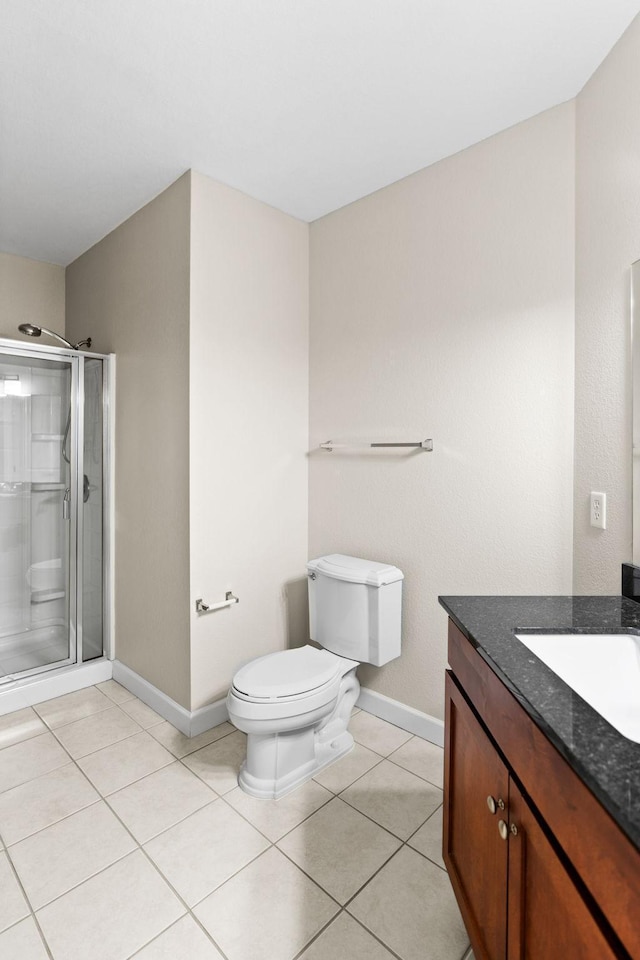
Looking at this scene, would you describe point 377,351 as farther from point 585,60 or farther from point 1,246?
point 1,246

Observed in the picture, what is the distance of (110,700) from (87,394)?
163 cm

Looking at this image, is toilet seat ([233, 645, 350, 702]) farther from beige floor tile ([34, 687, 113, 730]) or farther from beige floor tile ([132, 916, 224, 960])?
beige floor tile ([34, 687, 113, 730])

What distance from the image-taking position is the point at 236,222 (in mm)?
2352

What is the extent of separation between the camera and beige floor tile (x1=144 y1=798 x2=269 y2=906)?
1477mm

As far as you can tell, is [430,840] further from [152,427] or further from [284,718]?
[152,427]

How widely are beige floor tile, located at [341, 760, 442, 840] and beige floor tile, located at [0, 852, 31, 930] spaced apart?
1014 millimetres

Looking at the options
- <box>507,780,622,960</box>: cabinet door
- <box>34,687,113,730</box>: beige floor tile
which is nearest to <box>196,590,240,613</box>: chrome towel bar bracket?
<box>34,687,113,730</box>: beige floor tile

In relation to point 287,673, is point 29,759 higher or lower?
lower

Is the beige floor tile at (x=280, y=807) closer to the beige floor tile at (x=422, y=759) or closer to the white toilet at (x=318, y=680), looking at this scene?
the white toilet at (x=318, y=680)

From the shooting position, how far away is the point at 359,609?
7.10ft

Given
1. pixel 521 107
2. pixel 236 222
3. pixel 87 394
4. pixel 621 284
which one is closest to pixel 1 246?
pixel 87 394

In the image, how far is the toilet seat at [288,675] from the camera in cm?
181

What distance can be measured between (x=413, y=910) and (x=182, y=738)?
1.20 meters

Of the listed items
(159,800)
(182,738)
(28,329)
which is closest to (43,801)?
(159,800)
